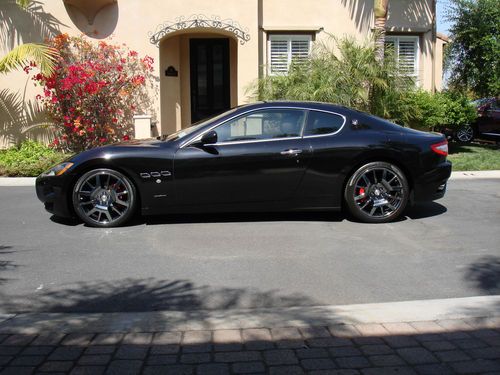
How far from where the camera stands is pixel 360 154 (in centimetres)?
667

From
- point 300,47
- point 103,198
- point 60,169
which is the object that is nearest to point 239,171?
point 103,198

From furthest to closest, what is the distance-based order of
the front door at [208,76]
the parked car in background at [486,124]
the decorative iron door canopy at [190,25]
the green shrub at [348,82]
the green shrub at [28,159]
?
1. the parked car in background at [486,124]
2. the front door at [208,76]
3. the decorative iron door canopy at [190,25]
4. the green shrub at [348,82]
5. the green shrub at [28,159]

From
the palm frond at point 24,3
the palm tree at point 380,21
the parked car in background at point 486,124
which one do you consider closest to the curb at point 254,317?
the palm tree at point 380,21

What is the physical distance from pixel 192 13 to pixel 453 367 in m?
11.3

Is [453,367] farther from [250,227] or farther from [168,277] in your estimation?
[250,227]

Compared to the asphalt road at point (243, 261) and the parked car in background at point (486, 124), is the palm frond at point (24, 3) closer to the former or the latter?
the asphalt road at point (243, 261)

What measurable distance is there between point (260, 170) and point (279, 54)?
7.97 metres

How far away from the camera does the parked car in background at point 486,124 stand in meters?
16.2

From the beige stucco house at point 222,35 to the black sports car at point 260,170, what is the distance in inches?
260

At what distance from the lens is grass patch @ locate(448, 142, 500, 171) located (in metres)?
11.6

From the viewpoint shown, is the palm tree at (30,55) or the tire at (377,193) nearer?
the tire at (377,193)

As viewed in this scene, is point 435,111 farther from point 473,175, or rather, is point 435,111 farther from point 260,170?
point 260,170

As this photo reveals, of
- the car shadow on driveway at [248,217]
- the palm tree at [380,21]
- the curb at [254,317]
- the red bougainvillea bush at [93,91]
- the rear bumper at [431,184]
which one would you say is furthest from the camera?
the palm tree at [380,21]

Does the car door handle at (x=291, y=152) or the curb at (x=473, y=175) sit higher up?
the car door handle at (x=291, y=152)
